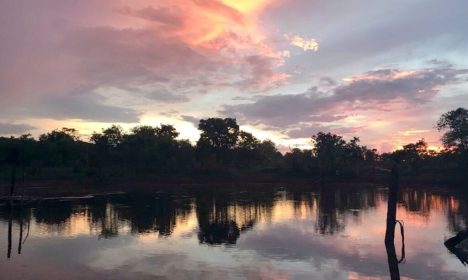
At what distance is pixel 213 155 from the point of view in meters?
96.7

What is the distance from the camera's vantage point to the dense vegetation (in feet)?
244

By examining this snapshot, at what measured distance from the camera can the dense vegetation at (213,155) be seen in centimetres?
7444

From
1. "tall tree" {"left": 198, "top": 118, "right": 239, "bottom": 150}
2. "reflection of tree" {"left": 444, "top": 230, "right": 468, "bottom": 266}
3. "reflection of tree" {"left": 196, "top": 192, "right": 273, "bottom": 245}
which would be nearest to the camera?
"reflection of tree" {"left": 444, "top": 230, "right": 468, "bottom": 266}

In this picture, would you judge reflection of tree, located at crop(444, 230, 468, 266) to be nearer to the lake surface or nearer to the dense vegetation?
the lake surface

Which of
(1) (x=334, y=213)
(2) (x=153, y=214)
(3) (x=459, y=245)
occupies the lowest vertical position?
(3) (x=459, y=245)

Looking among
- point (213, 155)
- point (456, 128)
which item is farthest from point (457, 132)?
Result: point (213, 155)

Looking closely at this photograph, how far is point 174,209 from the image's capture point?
38.3m

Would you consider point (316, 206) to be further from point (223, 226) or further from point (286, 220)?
point (223, 226)

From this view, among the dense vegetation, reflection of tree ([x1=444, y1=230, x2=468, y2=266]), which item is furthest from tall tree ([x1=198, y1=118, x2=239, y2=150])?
reflection of tree ([x1=444, y1=230, x2=468, y2=266])

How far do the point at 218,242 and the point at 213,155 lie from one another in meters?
73.1

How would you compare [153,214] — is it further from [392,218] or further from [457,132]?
[457,132]

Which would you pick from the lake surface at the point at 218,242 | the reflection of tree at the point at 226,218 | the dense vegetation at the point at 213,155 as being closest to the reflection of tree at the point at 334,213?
the lake surface at the point at 218,242

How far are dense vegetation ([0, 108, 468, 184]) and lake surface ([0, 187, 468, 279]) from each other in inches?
1315

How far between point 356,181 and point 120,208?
184ft
